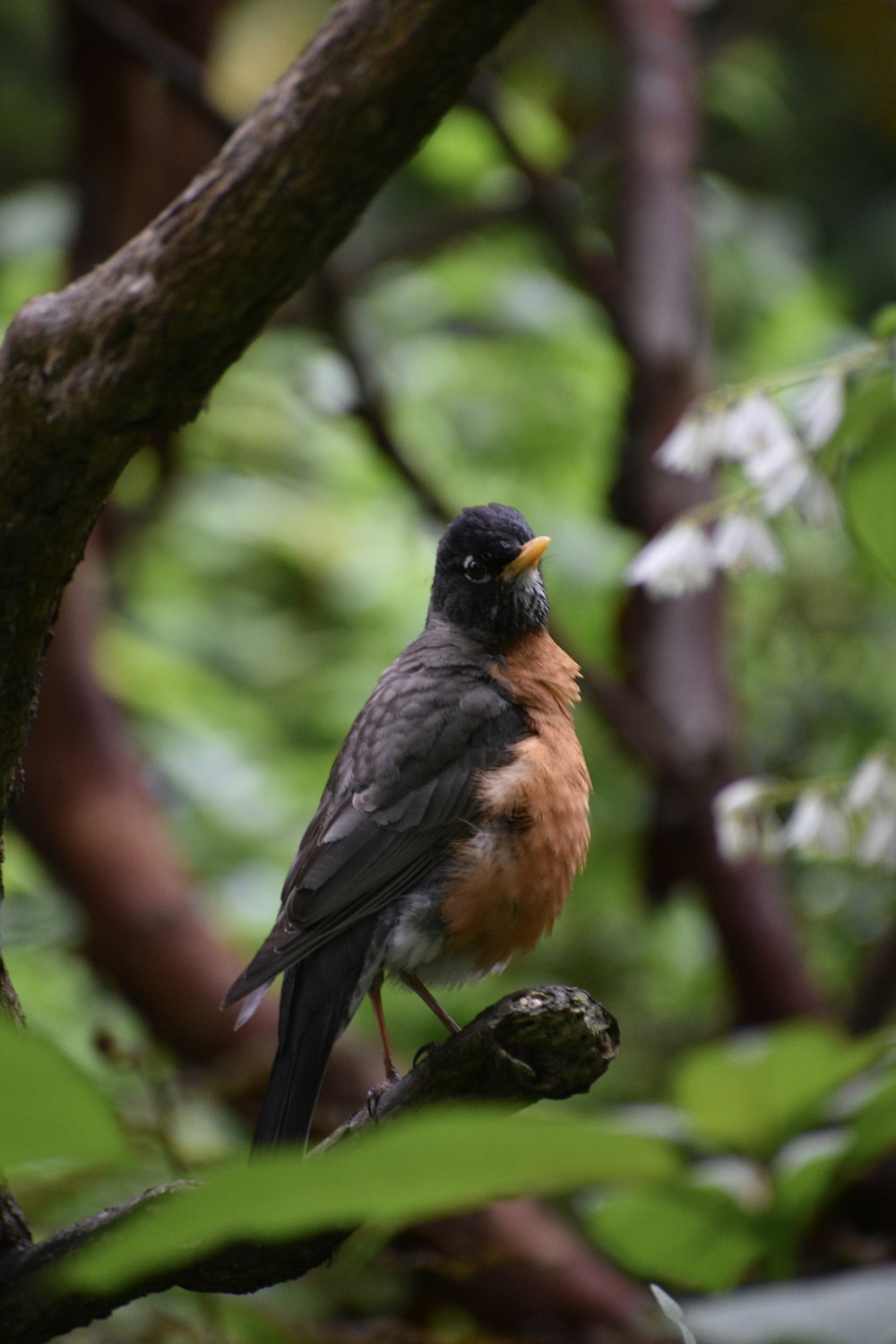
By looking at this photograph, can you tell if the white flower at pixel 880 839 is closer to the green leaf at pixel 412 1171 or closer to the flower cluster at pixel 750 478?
the flower cluster at pixel 750 478

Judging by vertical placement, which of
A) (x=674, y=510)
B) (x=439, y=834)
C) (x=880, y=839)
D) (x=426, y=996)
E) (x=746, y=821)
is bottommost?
(x=880, y=839)

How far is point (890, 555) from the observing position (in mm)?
2215

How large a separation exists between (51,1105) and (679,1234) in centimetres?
253

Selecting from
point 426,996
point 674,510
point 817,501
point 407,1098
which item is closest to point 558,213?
point 674,510

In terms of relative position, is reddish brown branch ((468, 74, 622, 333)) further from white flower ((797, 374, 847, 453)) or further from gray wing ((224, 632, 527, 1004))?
gray wing ((224, 632, 527, 1004))

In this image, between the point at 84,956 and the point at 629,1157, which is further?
the point at 84,956

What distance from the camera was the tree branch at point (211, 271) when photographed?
4.54 feet

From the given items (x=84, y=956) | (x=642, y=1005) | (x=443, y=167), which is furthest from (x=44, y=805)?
(x=443, y=167)

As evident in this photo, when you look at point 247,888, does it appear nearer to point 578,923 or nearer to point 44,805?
point 44,805

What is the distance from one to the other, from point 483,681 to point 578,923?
226 cm

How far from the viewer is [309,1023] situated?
2074 millimetres

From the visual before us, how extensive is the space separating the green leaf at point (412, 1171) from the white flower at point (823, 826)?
84.8 inches

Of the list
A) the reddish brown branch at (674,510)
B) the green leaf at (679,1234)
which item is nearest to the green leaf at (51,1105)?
the green leaf at (679,1234)

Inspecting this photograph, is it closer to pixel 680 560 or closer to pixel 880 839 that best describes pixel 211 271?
pixel 680 560
